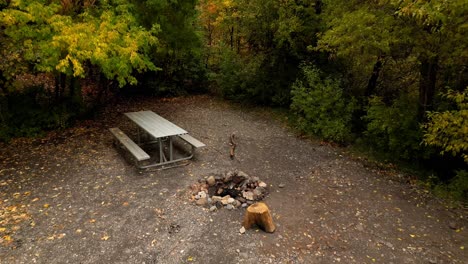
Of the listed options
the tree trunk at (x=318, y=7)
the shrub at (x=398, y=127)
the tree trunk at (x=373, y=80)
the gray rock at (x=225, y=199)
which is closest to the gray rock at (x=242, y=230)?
the gray rock at (x=225, y=199)

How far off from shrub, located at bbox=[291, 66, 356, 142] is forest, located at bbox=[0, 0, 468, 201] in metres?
0.03

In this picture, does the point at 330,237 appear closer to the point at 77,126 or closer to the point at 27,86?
the point at 77,126

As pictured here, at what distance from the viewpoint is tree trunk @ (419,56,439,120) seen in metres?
7.08

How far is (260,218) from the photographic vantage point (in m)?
5.00

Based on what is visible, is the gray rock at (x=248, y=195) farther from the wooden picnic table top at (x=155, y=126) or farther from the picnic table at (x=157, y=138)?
the wooden picnic table top at (x=155, y=126)

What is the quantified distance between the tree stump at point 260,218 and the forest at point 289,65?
10.6 feet

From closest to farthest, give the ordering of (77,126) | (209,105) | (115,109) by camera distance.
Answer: (77,126) → (115,109) → (209,105)

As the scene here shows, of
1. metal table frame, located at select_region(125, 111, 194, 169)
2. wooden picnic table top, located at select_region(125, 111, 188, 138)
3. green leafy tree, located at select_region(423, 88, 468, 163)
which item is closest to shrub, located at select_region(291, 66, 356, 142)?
green leafy tree, located at select_region(423, 88, 468, 163)

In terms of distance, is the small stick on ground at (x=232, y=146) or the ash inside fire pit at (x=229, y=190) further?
the small stick on ground at (x=232, y=146)

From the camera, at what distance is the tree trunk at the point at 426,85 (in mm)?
7078

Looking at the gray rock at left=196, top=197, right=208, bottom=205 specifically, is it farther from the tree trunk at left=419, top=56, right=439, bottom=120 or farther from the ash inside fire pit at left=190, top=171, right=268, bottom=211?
the tree trunk at left=419, top=56, right=439, bottom=120

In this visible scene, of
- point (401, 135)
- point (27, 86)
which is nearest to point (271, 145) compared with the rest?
point (401, 135)

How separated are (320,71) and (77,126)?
7262 millimetres

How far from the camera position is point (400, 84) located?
29.3 ft
